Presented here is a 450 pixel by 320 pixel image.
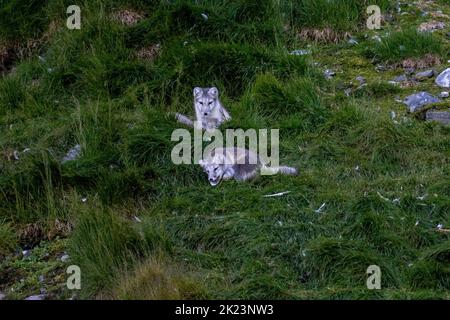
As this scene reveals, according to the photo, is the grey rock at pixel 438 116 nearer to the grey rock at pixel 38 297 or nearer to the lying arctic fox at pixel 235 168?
the lying arctic fox at pixel 235 168

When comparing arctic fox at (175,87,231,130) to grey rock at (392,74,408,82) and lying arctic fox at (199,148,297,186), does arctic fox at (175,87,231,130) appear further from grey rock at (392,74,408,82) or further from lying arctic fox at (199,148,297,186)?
grey rock at (392,74,408,82)

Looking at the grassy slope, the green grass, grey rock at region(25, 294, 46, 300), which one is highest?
the green grass

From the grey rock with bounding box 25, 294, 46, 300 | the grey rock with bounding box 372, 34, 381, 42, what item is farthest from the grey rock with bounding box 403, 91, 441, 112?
the grey rock with bounding box 25, 294, 46, 300

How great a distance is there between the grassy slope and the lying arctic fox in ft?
0.35

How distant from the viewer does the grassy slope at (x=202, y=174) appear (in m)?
5.90

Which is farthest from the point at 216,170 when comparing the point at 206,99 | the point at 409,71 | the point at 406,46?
the point at 406,46

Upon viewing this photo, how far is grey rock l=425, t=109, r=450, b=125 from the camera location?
7.95 meters

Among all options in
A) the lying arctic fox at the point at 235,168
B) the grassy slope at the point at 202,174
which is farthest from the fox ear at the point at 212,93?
the lying arctic fox at the point at 235,168

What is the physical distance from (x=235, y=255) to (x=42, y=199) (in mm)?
2049

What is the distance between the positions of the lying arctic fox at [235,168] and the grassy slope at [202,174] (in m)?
0.11

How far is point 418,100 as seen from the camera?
8242 millimetres

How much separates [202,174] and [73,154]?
1412 mm

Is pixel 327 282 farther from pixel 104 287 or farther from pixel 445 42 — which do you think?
pixel 445 42

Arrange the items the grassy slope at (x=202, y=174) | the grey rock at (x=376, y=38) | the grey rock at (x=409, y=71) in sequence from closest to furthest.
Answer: the grassy slope at (x=202, y=174), the grey rock at (x=409, y=71), the grey rock at (x=376, y=38)
